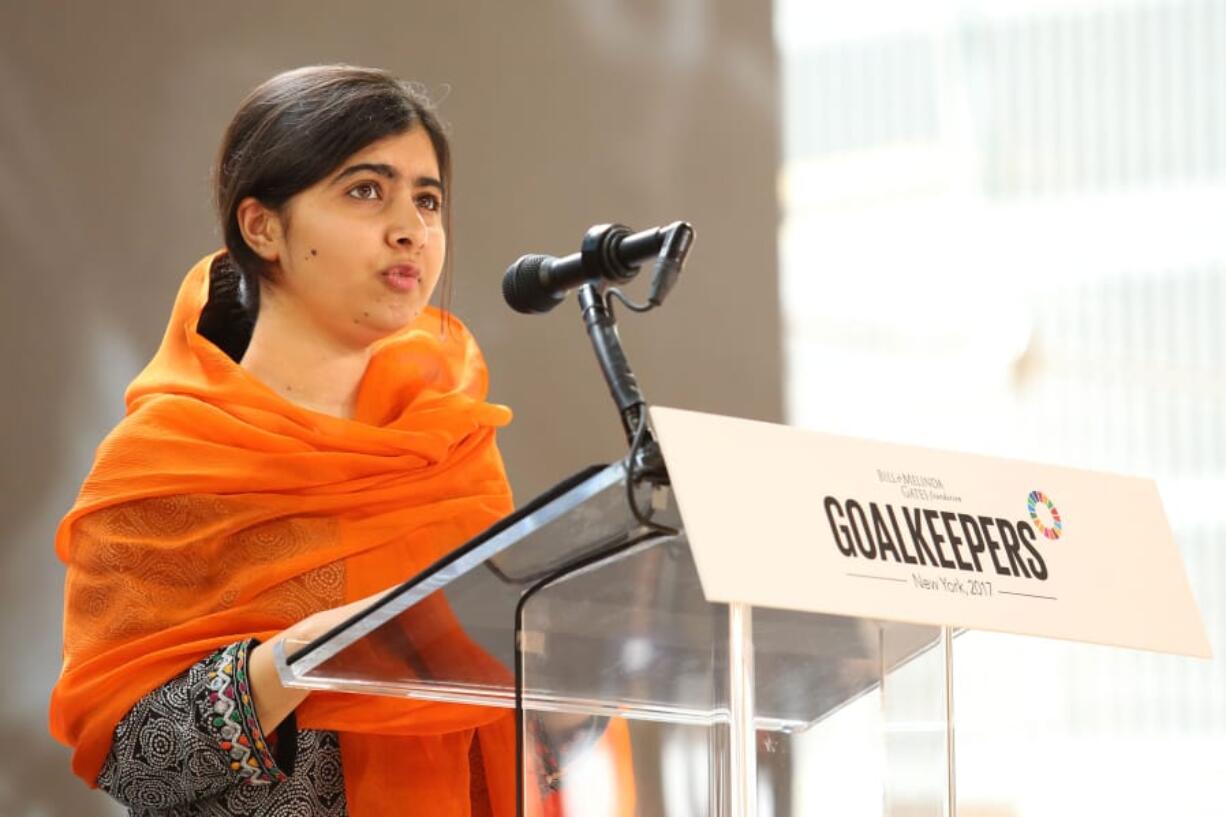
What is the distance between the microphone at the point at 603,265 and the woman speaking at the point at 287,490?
16.6 inches

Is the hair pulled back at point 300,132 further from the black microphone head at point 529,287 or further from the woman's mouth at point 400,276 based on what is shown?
the black microphone head at point 529,287

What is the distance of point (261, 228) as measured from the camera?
1831 millimetres

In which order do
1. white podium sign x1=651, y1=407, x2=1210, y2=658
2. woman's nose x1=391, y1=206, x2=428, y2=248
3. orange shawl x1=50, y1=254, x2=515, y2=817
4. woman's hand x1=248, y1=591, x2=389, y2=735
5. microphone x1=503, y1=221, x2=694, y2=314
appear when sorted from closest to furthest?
white podium sign x1=651, y1=407, x2=1210, y2=658
microphone x1=503, y1=221, x2=694, y2=314
woman's hand x1=248, y1=591, x2=389, y2=735
orange shawl x1=50, y1=254, x2=515, y2=817
woman's nose x1=391, y1=206, x2=428, y2=248

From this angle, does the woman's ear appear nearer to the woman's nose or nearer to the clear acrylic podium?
the woman's nose

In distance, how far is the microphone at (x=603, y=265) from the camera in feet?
3.62

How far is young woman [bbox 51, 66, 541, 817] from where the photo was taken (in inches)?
60.7

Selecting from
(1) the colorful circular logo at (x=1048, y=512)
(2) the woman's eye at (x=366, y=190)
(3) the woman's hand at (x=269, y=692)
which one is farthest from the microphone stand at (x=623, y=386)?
(2) the woman's eye at (x=366, y=190)

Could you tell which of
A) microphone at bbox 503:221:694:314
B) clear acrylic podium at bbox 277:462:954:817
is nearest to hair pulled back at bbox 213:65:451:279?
microphone at bbox 503:221:694:314

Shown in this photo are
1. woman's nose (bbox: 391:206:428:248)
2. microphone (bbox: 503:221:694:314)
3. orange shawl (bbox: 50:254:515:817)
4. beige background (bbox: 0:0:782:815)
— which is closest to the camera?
microphone (bbox: 503:221:694:314)

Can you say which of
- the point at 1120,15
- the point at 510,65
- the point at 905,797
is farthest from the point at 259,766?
A: the point at 1120,15

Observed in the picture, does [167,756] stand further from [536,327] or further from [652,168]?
[652,168]

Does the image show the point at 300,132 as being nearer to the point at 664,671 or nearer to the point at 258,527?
the point at 258,527

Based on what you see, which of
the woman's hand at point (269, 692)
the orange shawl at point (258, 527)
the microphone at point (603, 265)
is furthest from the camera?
the orange shawl at point (258, 527)

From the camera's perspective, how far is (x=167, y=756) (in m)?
1.53
